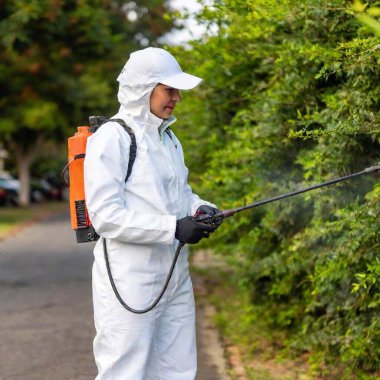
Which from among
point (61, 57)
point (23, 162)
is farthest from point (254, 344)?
point (23, 162)

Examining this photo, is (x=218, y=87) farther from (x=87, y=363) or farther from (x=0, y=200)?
(x=0, y=200)

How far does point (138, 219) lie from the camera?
3.72m

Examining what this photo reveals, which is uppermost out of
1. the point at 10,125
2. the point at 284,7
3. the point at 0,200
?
the point at 284,7

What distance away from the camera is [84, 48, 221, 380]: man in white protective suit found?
370 cm

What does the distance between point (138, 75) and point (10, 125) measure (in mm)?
25607

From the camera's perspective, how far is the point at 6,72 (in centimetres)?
2294

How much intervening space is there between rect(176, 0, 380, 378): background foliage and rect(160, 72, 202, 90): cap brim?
739 mm

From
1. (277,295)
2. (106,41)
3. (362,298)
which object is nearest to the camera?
(362,298)

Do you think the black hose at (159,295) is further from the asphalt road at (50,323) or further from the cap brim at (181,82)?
the asphalt road at (50,323)

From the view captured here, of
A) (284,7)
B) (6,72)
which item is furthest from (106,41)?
(284,7)

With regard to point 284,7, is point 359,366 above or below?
below

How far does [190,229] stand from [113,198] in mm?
383

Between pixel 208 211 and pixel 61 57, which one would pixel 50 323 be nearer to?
pixel 208 211

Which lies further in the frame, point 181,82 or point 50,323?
point 50,323
